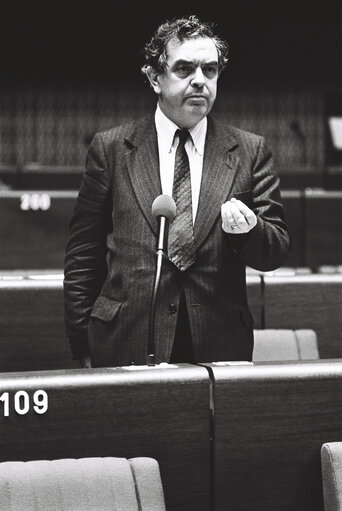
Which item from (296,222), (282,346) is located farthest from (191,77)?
(296,222)

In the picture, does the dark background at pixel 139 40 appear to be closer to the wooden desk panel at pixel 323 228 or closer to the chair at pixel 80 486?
the wooden desk panel at pixel 323 228

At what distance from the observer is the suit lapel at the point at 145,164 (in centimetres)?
264

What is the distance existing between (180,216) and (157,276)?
1.56 feet

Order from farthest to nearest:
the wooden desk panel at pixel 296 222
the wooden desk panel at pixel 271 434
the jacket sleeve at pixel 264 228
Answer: the wooden desk panel at pixel 296 222 < the jacket sleeve at pixel 264 228 < the wooden desk panel at pixel 271 434

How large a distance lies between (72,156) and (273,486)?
7.58 m

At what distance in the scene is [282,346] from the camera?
3.72 m

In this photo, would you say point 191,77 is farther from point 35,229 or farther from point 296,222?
point 296,222

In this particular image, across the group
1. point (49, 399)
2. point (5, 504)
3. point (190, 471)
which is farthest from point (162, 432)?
point (5, 504)

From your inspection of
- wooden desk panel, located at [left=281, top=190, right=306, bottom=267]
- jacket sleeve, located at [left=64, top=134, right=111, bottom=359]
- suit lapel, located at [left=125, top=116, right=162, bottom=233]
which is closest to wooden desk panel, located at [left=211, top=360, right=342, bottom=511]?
suit lapel, located at [left=125, top=116, right=162, bottom=233]

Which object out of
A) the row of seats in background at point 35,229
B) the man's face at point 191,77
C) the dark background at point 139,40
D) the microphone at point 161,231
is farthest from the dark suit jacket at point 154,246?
the dark background at point 139,40

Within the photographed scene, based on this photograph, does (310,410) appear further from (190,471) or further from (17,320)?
(17,320)

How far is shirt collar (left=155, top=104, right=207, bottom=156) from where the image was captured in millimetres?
2725

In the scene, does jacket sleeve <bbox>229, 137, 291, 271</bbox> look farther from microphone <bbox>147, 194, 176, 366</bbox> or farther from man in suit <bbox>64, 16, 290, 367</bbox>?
microphone <bbox>147, 194, 176, 366</bbox>

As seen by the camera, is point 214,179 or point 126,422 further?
point 214,179
